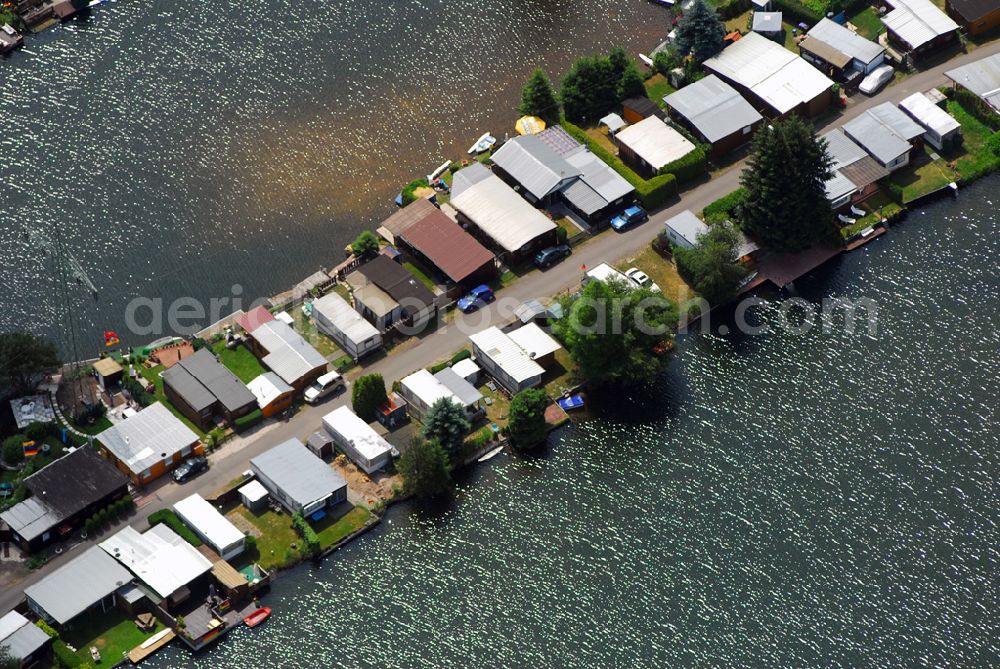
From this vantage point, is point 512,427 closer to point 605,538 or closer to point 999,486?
point 605,538

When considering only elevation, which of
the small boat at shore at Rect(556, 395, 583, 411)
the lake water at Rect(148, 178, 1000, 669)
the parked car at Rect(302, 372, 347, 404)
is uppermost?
the parked car at Rect(302, 372, 347, 404)

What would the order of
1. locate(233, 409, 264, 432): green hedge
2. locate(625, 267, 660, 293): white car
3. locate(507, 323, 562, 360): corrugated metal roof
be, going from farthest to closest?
1. locate(625, 267, 660, 293): white car
2. locate(507, 323, 562, 360): corrugated metal roof
3. locate(233, 409, 264, 432): green hedge

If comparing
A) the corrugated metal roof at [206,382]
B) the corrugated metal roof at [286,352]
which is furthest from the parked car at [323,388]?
the corrugated metal roof at [206,382]

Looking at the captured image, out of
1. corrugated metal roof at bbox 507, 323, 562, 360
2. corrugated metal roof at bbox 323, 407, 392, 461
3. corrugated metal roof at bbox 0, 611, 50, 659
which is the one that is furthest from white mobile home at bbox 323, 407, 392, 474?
corrugated metal roof at bbox 0, 611, 50, 659

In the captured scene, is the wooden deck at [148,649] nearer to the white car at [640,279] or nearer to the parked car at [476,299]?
the parked car at [476,299]

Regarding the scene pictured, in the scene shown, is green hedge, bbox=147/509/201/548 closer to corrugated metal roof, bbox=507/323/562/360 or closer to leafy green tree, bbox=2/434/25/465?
leafy green tree, bbox=2/434/25/465

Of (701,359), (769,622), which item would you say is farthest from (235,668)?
(701,359)

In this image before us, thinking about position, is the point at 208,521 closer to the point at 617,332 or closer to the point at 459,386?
the point at 459,386
